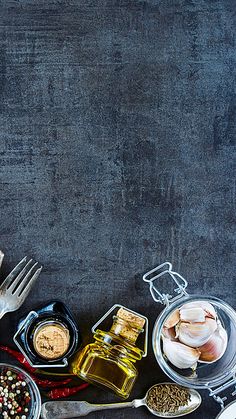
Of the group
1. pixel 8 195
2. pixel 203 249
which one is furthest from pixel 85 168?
pixel 203 249

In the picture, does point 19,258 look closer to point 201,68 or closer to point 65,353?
point 65,353

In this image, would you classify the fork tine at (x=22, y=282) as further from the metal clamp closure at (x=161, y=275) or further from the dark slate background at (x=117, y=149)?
the metal clamp closure at (x=161, y=275)

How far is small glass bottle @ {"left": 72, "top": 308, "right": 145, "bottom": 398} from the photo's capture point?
1.42m

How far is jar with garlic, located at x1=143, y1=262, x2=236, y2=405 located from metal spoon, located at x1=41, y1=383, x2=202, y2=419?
1.8 inches

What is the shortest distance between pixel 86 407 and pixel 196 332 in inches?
9.9

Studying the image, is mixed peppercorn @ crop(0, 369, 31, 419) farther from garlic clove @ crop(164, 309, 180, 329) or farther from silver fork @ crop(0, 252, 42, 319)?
garlic clove @ crop(164, 309, 180, 329)

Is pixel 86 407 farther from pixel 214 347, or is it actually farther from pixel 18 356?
pixel 214 347

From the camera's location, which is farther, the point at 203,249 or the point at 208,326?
the point at 203,249

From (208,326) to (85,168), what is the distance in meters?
0.36

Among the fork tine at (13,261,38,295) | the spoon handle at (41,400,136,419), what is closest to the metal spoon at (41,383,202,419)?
the spoon handle at (41,400,136,419)

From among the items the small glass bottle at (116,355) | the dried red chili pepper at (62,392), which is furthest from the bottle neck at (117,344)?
the dried red chili pepper at (62,392)

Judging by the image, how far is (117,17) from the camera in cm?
146

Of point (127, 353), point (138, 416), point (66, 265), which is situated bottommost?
point (138, 416)

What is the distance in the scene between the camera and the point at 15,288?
141 centimetres
